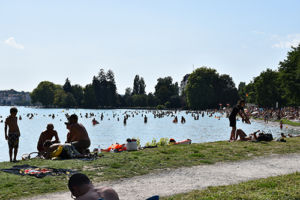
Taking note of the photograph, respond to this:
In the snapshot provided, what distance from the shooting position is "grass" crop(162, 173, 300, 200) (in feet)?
19.8

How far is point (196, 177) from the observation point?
8523 millimetres

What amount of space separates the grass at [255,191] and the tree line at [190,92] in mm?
47760

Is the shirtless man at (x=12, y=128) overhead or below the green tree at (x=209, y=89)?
below

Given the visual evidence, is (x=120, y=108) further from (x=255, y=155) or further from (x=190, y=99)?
(x=255, y=155)

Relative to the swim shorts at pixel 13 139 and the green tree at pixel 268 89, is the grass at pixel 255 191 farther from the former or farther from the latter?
the green tree at pixel 268 89

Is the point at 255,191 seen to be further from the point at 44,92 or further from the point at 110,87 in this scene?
the point at 44,92

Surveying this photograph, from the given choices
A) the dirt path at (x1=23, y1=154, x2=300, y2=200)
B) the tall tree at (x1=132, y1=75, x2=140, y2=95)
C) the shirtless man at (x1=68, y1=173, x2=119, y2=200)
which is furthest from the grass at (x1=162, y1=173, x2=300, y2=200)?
the tall tree at (x1=132, y1=75, x2=140, y2=95)

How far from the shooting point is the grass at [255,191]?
6.04m

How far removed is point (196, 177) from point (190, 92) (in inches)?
4493

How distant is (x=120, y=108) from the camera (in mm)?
185000

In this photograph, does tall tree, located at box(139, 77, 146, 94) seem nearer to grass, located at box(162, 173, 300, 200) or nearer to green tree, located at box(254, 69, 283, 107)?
green tree, located at box(254, 69, 283, 107)

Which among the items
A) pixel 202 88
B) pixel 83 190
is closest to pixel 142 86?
pixel 202 88

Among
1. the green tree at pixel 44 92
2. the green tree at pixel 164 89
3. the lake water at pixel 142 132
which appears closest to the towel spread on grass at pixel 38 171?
the lake water at pixel 142 132

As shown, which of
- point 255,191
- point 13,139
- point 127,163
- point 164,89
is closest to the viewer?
point 255,191
